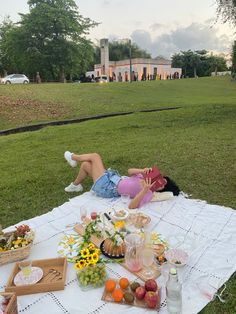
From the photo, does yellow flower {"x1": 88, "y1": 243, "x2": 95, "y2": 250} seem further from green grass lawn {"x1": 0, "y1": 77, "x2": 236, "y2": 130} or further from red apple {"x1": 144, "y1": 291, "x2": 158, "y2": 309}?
green grass lawn {"x1": 0, "y1": 77, "x2": 236, "y2": 130}

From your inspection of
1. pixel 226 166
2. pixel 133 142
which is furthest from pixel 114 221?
pixel 133 142

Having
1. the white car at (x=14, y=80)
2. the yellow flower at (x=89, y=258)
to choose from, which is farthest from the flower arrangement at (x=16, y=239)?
the white car at (x=14, y=80)

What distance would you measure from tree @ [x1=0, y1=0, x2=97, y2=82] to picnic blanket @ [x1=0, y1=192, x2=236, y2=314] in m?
33.7

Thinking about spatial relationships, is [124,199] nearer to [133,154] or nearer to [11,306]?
[11,306]

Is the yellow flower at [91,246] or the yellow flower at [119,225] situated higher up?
the yellow flower at [119,225]

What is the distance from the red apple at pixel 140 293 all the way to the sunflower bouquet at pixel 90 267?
35cm

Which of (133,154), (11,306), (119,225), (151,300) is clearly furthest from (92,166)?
(11,306)

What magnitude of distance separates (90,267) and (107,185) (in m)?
1.83

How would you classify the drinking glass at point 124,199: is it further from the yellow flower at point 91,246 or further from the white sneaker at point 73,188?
the yellow flower at point 91,246

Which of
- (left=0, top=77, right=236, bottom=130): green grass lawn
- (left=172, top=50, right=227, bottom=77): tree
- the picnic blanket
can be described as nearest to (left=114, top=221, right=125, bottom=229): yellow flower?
the picnic blanket

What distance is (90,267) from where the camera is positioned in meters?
2.70

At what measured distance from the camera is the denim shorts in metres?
4.41

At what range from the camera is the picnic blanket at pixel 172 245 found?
249 cm

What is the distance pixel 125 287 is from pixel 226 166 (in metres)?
4.03
